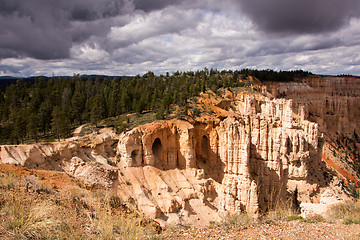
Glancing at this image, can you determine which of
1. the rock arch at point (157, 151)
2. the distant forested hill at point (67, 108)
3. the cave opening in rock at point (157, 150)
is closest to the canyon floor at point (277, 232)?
the rock arch at point (157, 151)

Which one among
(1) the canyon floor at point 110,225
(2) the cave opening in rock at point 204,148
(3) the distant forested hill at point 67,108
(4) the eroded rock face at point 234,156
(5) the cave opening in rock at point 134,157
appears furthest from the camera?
(2) the cave opening in rock at point 204,148

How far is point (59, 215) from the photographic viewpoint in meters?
7.22

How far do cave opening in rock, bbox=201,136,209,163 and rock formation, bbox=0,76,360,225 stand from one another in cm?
14

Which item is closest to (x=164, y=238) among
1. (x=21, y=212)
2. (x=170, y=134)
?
(x=21, y=212)

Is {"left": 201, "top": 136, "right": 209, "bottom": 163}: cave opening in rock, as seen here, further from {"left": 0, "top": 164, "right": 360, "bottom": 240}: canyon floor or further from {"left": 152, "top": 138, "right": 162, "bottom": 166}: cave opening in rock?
{"left": 0, "top": 164, "right": 360, "bottom": 240}: canyon floor

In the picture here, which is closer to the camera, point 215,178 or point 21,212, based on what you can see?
point 21,212

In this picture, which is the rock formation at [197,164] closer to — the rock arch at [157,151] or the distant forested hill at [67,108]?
the rock arch at [157,151]

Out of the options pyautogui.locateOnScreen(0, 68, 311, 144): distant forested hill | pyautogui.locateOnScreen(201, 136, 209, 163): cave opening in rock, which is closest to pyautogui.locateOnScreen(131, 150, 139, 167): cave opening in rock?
pyautogui.locateOnScreen(0, 68, 311, 144): distant forested hill

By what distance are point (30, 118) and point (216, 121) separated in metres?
25.5

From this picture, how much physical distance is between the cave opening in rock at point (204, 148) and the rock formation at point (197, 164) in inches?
5.7

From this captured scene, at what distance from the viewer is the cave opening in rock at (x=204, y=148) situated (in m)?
34.0

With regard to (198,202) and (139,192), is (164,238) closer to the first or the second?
(139,192)

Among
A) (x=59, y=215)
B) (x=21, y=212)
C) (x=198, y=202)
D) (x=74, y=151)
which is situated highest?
(x=21, y=212)

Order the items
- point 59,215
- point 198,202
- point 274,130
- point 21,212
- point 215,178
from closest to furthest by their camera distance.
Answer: point 21,212 < point 59,215 < point 198,202 < point 274,130 < point 215,178
